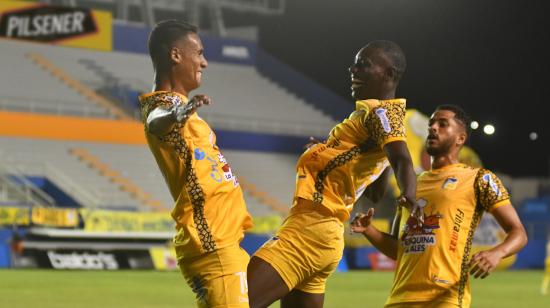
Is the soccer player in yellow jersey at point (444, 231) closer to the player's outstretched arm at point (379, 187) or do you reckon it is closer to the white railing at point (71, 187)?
the player's outstretched arm at point (379, 187)

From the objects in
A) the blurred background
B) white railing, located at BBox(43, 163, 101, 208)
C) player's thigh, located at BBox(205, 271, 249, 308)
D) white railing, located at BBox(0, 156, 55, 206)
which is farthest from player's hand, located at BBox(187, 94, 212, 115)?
white railing, located at BBox(43, 163, 101, 208)

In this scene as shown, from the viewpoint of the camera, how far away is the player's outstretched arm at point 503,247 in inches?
226

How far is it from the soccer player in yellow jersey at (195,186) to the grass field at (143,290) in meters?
9.64

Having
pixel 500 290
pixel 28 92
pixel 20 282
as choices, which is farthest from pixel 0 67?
pixel 500 290

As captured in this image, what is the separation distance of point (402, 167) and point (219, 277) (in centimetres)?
111

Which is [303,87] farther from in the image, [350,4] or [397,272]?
[397,272]

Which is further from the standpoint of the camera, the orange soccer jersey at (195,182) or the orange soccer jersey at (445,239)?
the orange soccer jersey at (445,239)

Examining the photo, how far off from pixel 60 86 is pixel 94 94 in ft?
3.75

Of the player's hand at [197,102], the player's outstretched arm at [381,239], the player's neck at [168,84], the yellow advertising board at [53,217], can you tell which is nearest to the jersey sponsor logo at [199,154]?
the player's neck at [168,84]

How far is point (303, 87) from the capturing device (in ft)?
139

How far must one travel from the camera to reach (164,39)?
545 centimetres

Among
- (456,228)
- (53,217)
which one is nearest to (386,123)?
(456,228)

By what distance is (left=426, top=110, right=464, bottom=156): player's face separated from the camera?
655 centimetres

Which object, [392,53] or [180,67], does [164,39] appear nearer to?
[180,67]
